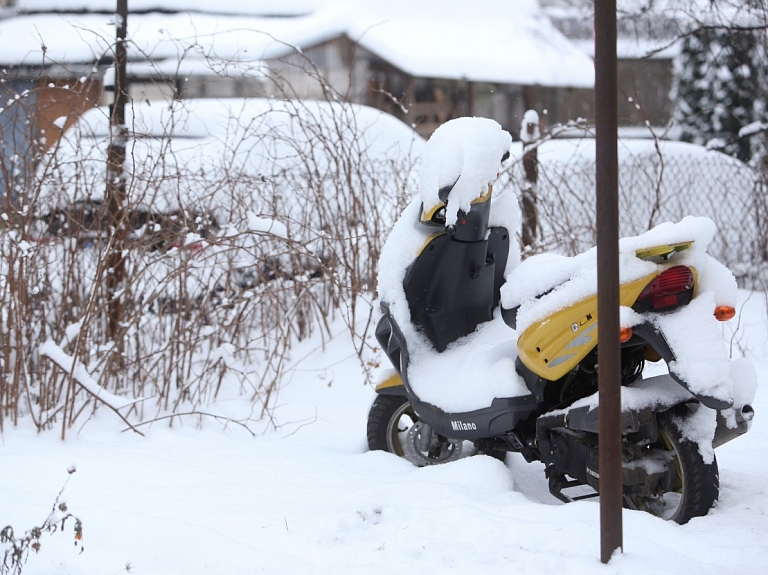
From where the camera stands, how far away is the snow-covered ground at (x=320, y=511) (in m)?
2.55

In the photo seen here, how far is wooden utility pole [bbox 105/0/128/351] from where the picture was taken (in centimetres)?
439

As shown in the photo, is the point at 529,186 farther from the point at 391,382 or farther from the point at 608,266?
the point at 608,266

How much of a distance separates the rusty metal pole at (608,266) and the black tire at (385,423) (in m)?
1.54

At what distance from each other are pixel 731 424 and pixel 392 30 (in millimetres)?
14980

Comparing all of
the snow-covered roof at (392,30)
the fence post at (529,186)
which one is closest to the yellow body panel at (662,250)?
the fence post at (529,186)

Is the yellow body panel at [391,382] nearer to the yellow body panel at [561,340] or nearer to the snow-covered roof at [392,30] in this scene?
the yellow body panel at [561,340]

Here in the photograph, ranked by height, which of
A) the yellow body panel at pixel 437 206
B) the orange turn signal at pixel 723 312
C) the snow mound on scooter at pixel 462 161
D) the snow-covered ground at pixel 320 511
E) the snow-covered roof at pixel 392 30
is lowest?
the snow-covered ground at pixel 320 511

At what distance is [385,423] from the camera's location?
12.6 ft

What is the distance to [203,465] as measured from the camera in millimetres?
3689

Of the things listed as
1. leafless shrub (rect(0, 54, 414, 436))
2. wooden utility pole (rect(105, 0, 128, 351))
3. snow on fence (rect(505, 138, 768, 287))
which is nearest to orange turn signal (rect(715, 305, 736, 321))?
leafless shrub (rect(0, 54, 414, 436))

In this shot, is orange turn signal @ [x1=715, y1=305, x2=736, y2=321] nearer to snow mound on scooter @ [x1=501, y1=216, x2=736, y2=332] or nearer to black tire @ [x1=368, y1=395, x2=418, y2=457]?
snow mound on scooter @ [x1=501, y1=216, x2=736, y2=332]

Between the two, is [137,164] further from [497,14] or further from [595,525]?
[497,14]

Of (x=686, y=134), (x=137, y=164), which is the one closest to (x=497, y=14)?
(x=686, y=134)

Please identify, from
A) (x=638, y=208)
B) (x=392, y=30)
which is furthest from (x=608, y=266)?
(x=392, y=30)
